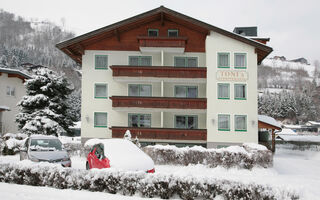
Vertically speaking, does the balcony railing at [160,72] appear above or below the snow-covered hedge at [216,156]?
above

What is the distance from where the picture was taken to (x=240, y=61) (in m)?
25.7

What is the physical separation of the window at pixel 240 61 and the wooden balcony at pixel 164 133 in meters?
6.76

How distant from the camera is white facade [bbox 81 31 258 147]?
25.0 m

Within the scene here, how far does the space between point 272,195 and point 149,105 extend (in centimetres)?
1724

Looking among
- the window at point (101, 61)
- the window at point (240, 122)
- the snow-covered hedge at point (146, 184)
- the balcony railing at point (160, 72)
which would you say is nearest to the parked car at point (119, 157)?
the snow-covered hedge at point (146, 184)

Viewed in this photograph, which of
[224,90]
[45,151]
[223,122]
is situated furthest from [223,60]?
[45,151]

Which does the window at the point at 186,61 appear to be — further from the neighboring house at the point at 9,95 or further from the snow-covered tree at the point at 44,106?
the neighboring house at the point at 9,95

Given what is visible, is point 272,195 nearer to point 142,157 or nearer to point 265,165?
point 142,157

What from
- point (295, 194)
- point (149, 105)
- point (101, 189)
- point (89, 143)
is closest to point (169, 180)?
point (101, 189)

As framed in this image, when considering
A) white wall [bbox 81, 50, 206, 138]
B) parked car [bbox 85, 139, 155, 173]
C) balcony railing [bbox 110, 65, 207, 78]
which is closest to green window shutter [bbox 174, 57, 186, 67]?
white wall [bbox 81, 50, 206, 138]

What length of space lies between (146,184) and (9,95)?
105 feet

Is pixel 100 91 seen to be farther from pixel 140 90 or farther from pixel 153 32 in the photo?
pixel 153 32

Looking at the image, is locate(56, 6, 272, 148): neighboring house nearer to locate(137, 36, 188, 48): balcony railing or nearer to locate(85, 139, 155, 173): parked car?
locate(137, 36, 188, 48): balcony railing

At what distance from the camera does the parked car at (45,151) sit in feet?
43.0
